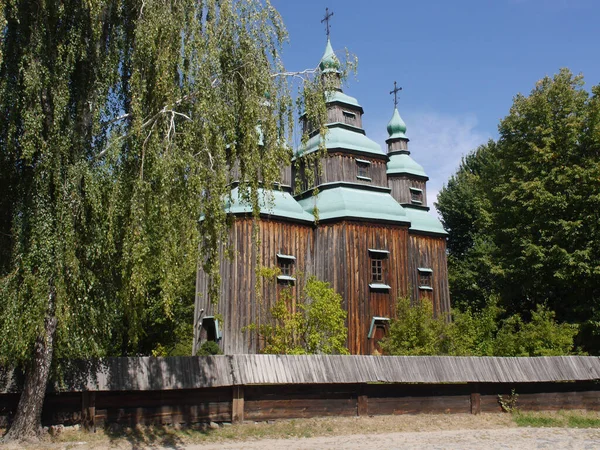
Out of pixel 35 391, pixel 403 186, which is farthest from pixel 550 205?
pixel 35 391

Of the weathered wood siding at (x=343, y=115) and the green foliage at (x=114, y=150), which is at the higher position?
the weathered wood siding at (x=343, y=115)

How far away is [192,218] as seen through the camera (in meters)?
10.3

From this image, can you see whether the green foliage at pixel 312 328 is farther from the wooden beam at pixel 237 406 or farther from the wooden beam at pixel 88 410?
the wooden beam at pixel 88 410

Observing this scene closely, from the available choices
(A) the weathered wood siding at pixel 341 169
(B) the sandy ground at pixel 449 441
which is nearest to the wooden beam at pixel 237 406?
(B) the sandy ground at pixel 449 441

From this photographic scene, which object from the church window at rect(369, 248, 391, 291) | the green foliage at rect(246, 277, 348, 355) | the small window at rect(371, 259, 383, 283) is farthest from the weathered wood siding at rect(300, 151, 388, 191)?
the green foliage at rect(246, 277, 348, 355)

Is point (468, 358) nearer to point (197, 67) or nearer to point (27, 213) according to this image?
point (197, 67)

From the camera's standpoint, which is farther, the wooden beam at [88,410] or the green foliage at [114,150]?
the wooden beam at [88,410]

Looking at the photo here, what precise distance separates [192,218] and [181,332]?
55.8ft

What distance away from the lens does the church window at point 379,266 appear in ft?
73.0

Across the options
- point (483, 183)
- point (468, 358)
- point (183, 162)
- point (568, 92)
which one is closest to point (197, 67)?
point (183, 162)

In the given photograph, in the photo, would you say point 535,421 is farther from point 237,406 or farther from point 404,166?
point 404,166

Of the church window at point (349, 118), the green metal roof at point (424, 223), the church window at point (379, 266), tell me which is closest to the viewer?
the church window at point (379, 266)

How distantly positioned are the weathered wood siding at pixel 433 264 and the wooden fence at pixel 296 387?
8982 mm

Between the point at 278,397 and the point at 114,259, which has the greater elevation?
the point at 114,259
